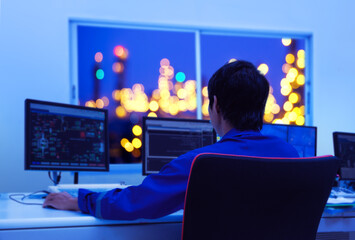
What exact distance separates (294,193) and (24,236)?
2.78 ft

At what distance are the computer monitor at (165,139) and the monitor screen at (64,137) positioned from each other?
22 cm

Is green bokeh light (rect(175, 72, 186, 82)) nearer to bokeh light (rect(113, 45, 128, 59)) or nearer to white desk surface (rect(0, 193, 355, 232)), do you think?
bokeh light (rect(113, 45, 128, 59))

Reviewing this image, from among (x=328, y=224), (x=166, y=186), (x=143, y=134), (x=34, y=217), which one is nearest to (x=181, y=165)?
(x=166, y=186)

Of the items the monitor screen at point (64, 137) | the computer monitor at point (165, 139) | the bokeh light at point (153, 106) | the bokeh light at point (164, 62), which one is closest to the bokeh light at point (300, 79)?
the bokeh light at point (164, 62)

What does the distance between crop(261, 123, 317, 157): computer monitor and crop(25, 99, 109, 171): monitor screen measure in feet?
3.20

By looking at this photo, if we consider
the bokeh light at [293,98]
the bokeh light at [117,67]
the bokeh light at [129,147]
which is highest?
the bokeh light at [117,67]

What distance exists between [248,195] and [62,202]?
799 mm

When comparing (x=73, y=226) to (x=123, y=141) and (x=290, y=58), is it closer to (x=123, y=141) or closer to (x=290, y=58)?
(x=123, y=141)

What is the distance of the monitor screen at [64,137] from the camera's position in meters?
1.84

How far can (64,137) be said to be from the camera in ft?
6.38

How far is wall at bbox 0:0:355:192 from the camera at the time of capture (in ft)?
10.1

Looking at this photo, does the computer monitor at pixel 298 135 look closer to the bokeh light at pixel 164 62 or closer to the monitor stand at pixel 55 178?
the monitor stand at pixel 55 178

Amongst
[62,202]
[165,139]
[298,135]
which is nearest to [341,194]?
[298,135]

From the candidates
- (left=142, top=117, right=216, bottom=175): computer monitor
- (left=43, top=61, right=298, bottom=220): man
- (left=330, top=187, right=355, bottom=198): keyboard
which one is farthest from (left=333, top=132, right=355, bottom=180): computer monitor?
(left=43, top=61, right=298, bottom=220): man
